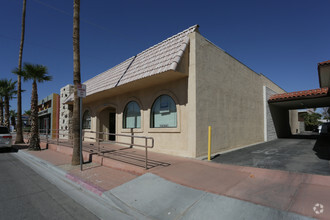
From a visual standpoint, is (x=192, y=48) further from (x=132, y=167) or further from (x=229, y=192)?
(x=229, y=192)

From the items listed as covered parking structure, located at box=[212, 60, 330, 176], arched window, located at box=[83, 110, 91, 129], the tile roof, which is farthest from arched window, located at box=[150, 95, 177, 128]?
arched window, located at box=[83, 110, 91, 129]

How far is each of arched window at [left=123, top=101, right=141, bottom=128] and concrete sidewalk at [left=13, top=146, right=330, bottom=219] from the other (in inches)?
180

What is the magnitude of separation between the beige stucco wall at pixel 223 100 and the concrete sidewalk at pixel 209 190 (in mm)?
2568

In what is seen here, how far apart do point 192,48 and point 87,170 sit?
6603 millimetres

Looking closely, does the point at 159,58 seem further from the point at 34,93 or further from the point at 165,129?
the point at 34,93

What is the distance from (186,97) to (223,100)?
2.78 m

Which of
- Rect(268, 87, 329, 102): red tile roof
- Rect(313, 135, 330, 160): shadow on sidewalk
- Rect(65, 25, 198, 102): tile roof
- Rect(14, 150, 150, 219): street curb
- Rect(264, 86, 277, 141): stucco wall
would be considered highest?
Rect(65, 25, 198, 102): tile roof

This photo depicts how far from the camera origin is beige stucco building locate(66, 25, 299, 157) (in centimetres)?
807

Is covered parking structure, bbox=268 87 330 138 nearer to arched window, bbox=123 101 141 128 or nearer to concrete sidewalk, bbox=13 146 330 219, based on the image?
concrete sidewalk, bbox=13 146 330 219

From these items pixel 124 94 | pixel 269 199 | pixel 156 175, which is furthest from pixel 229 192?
pixel 124 94

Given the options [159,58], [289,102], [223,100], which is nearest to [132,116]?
[159,58]

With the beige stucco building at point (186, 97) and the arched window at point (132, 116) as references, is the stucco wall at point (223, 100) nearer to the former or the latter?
the beige stucco building at point (186, 97)

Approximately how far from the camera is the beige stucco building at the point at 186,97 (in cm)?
807

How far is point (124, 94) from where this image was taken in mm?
12000
